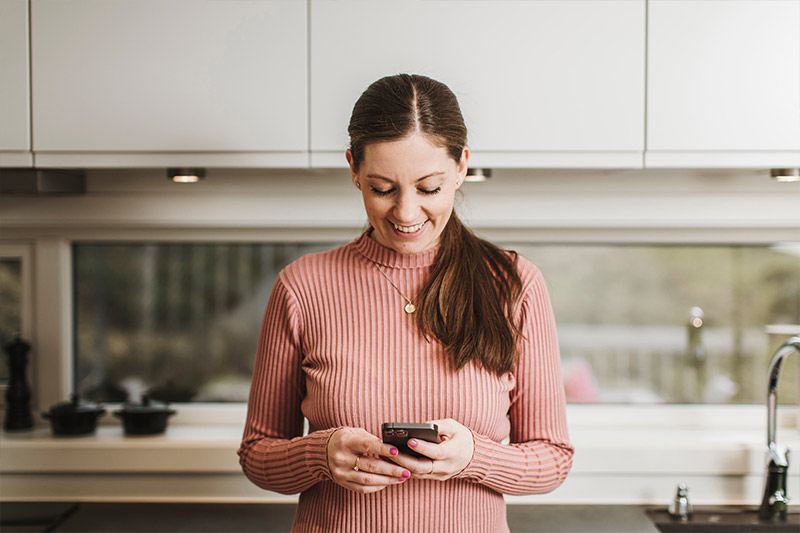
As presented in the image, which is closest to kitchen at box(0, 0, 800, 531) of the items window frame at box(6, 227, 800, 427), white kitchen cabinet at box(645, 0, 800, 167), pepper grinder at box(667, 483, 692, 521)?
white kitchen cabinet at box(645, 0, 800, 167)

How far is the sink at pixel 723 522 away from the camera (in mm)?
1592

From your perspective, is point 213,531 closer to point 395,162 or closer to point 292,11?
point 395,162

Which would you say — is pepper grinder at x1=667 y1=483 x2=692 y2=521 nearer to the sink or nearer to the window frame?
the sink

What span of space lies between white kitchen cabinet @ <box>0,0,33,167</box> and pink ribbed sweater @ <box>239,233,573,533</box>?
30.1 inches

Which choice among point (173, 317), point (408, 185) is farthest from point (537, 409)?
point (173, 317)

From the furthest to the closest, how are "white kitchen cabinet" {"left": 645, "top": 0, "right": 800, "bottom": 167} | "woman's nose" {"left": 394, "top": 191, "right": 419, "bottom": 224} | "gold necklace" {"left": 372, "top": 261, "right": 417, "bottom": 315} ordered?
"white kitchen cabinet" {"left": 645, "top": 0, "right": 800, "bottom": 167}
"gold necklace" {"left": 372, "top": 261, "right": 417, "bottom": 315}
"woman's nose" {"left": 394, "top": 191, "right": 419, "bottom": 224}

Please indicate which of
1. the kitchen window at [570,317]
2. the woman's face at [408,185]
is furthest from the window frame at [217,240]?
the woman's face at [408,185]

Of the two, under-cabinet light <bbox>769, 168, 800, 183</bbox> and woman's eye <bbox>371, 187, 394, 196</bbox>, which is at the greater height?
under-cabinet light <bbox>769, 168, 800, 183</bbox>

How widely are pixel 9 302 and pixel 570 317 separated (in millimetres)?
1579

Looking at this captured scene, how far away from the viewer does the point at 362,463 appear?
40.6 inches

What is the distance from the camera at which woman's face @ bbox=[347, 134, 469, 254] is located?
1.08 meters

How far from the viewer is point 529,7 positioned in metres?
1.50

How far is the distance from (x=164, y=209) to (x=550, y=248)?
1.05 m

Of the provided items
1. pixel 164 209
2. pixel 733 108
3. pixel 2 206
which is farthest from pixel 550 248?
pixel 2 206
